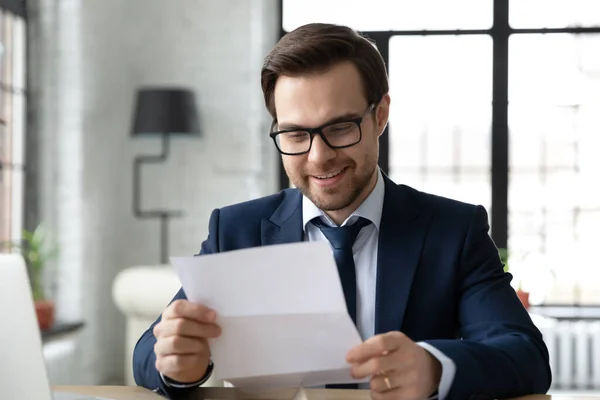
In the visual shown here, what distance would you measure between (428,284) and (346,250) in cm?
19

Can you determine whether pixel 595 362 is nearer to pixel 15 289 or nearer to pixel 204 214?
pixel 204 214

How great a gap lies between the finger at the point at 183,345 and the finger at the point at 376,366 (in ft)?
0.84

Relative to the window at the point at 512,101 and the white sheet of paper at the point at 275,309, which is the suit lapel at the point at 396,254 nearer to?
the white sheet of paper at the point at 275,309

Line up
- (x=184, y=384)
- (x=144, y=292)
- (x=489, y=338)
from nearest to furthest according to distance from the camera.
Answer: (x=184, y=384) < (x=489, y=338) < (x=144, y=292)

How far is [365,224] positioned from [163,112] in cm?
365

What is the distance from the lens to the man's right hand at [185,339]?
1418mm

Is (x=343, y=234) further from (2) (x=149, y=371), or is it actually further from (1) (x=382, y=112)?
(2) (x=149, y=371)

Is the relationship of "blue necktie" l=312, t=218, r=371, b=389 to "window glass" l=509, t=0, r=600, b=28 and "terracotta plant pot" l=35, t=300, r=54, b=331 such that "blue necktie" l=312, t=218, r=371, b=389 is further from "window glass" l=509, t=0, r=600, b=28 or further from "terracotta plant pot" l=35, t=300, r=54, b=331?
"window glass" l=509, t=0, r=600, b=28

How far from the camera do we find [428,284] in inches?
77.2

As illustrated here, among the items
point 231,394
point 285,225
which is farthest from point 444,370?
point 285,225

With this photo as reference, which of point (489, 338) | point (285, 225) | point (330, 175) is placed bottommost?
point (489, 338)

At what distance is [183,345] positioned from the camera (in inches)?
58.1

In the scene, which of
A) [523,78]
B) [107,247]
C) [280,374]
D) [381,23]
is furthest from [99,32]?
[280,374]

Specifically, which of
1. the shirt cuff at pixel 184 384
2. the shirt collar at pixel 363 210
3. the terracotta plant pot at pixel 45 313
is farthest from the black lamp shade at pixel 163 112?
the shirt cuff at pixel 184 384
